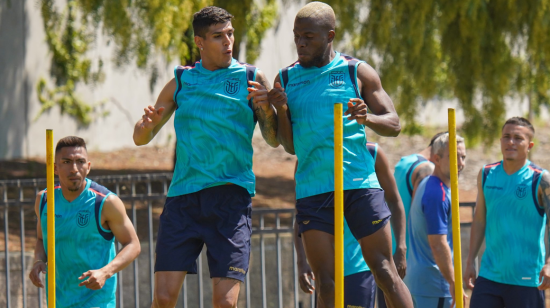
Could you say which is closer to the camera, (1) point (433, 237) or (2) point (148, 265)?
(1) point (433, 237)

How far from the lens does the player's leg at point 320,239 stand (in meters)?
3.88

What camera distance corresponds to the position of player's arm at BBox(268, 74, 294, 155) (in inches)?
153

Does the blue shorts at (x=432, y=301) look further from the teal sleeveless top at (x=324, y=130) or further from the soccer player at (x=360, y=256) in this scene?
the teal sleeveless top at (x=324, y=130)

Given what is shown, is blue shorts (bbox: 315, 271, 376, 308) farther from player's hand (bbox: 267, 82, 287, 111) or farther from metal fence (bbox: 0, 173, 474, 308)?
metal fence (bbox: 0, 173, 474, 308)

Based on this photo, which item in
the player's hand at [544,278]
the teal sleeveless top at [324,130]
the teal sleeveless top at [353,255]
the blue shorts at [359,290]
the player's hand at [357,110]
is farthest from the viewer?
the player's hand at [544,278]

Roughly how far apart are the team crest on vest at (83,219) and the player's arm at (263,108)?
1259 mm

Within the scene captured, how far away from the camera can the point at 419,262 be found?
17.9ft

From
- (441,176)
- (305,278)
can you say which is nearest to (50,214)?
(305,278)

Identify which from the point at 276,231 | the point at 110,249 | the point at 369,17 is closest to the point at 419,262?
the point at 276,231

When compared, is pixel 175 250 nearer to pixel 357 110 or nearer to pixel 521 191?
pixel 357 110

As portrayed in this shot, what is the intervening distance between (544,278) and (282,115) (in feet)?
6.75

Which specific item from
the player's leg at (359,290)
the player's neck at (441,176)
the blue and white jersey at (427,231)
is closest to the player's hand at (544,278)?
the blue and white jersey at (427,231)

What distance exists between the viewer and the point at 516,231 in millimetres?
5074

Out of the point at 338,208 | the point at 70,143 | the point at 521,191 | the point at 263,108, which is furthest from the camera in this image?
the point at 521,191
